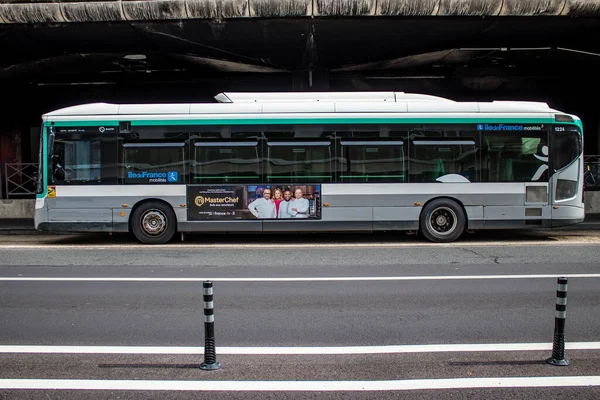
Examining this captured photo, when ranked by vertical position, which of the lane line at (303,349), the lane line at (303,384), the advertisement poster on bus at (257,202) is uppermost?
the advertisement poster on bus at (257,202)

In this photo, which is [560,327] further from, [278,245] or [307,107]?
[307,107]

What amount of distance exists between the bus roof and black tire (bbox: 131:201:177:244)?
2127mm

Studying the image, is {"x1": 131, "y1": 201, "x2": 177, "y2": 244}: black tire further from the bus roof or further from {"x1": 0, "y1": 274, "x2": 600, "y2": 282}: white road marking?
{"x1": 0, "y1": 274, "x2": 600, "y2": 282}: white road marking

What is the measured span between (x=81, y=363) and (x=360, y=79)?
69.2ft

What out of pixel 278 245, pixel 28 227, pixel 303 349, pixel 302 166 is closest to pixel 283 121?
pixel 302 166

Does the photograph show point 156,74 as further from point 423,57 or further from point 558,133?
point 558,133

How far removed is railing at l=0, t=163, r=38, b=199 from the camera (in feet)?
58.0

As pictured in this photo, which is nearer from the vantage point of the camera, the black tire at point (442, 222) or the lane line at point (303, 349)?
the lane line at point (303, 349)

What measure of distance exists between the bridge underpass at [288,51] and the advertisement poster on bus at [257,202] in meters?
4.92

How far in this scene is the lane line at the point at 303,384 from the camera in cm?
427

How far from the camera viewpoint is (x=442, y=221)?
1246 centimetres

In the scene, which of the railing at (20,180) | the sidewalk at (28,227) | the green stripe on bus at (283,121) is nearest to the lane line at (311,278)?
the green stripe on bus at (283,121)

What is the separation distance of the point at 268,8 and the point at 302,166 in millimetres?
4606

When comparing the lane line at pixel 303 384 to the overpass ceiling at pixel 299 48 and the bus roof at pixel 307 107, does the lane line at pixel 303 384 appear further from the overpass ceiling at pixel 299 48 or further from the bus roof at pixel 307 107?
the overpass ceiling at pixel 299 48
